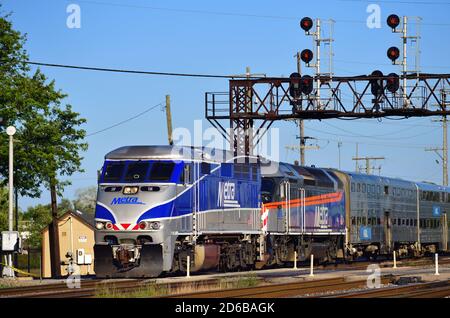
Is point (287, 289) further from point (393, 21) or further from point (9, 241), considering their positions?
point (393, 21)

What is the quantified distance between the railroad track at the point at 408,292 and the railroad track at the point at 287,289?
177cm

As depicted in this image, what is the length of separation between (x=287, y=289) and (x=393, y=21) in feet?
74.6

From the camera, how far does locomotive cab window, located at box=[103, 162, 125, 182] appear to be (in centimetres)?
2975

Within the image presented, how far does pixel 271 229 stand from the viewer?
36.9 metres

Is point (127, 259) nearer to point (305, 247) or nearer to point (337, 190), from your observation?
point (305, 247)

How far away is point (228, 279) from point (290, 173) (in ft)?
37.6

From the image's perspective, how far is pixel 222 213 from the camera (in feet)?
108

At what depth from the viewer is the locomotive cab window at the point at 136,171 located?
29.5 metres

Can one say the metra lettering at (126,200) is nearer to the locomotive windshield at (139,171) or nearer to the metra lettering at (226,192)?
the locomotive windshield at (139,171)

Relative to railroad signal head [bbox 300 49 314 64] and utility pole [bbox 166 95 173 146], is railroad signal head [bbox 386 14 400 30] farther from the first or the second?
utility pole [bbox 166 95 173 146]

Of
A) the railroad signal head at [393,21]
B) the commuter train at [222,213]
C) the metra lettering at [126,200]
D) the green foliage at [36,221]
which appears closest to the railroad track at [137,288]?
the commuter train at [222,213]

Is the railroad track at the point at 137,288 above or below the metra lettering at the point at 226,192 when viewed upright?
below
